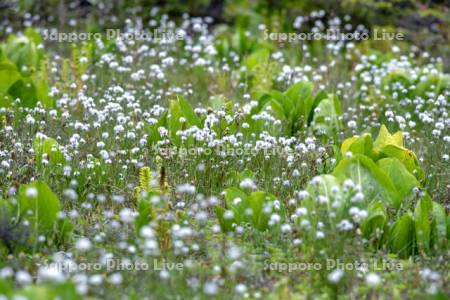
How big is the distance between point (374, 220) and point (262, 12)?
6949 millimetres

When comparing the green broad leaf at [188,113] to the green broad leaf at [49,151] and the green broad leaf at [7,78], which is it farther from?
the green broad leaf at [7,78]

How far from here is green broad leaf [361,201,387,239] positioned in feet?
16.9

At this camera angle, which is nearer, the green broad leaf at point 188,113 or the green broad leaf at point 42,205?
the green broad leaf at point 42,205

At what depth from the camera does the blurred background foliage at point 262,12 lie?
36.5 feet

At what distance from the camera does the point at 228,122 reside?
6.63m

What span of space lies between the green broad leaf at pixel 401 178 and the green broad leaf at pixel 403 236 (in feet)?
1.37

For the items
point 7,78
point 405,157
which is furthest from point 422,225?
point 7,78

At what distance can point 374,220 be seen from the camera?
518cm

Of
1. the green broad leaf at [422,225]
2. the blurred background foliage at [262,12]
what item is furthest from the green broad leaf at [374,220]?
the blurred background foliage at [262,12]

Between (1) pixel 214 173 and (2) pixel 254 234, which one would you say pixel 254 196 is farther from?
(1) pixel 214 173

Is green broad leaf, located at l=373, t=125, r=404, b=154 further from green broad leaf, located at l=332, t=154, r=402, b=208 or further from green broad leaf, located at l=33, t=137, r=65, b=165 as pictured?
green broad leaf, located at l=33, t=137, r=65, b=165

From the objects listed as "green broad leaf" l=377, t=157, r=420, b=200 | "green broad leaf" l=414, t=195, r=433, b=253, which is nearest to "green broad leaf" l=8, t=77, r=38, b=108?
"green broad leaf" l=377, t=157, r=420, b=200

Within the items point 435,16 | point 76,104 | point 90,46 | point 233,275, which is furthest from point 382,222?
point 435,16

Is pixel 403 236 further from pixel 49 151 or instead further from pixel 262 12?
pixel 262 12
